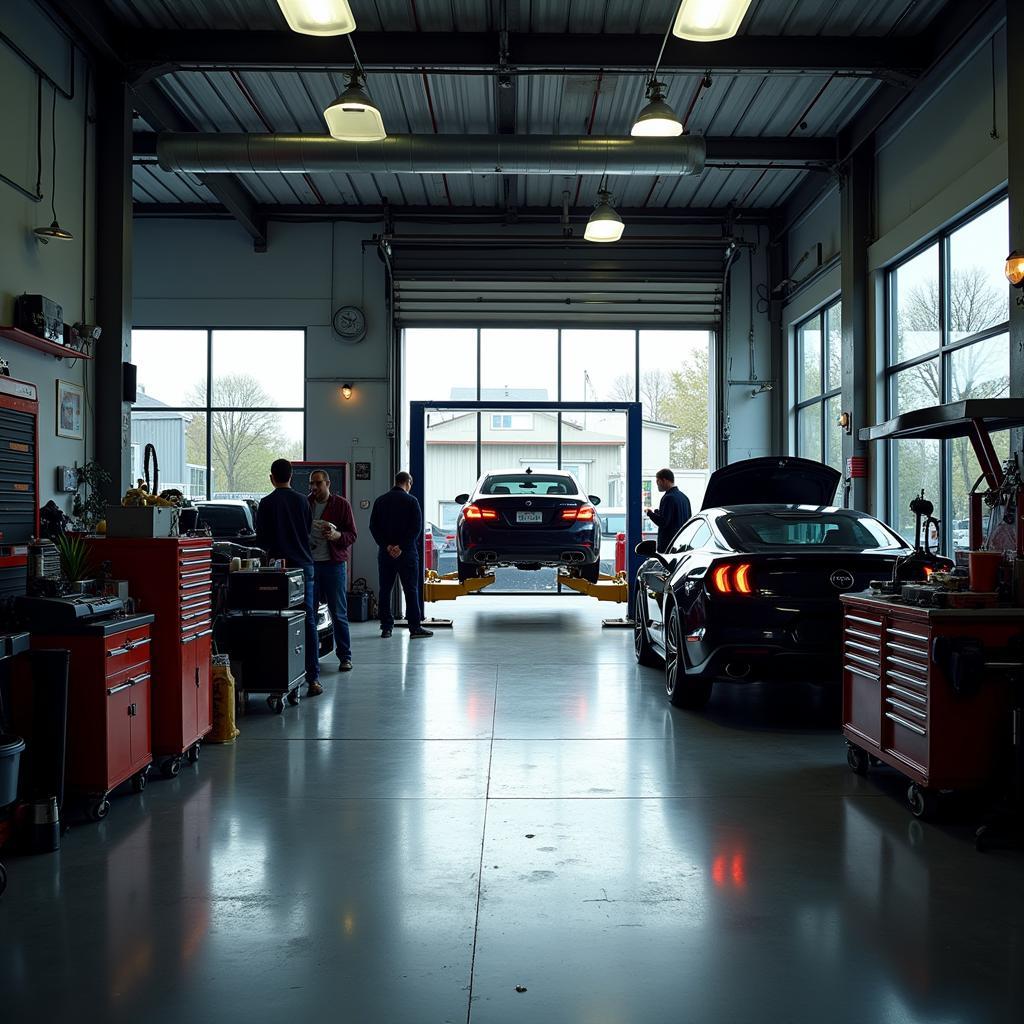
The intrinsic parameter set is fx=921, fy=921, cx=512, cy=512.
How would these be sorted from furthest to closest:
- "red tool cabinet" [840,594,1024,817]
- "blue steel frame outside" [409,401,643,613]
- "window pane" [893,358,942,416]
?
"blue steel frame outside" [409,401,643,613], "window pane" [893,358,942,416], "red tool cabinet" [840,594,1024,817]

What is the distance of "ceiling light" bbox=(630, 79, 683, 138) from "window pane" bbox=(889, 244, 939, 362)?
312 cm

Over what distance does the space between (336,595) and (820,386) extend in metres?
7.70

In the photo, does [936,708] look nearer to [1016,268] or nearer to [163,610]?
[163,610]

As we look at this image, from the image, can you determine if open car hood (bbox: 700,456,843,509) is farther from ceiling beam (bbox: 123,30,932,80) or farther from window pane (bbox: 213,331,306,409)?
window pane (bbox: 213,331,306,409)

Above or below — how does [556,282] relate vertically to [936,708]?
above

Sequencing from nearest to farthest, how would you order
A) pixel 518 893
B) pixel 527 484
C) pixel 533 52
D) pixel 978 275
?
pixel 518 893 → pixel 978 275 → pixel 533 52 → pixel 527 484

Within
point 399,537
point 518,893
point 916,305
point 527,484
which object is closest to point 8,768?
point 518,893

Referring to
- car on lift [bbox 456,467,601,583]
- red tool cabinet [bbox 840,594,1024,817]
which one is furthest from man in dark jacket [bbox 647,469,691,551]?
red tool cabinet [bbox 840,594,1024,817]

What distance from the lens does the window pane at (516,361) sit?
570 inches

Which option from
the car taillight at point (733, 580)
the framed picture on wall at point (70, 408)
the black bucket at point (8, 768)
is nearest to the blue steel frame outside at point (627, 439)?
the framed picture on wall at point (70, 408)

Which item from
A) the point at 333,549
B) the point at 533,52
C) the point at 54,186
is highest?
the point at 533,52

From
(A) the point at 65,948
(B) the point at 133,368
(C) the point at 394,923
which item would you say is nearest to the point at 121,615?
(A) the point at 65,948

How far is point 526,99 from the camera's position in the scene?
32.9ft

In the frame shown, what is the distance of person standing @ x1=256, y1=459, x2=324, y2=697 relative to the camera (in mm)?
6875
